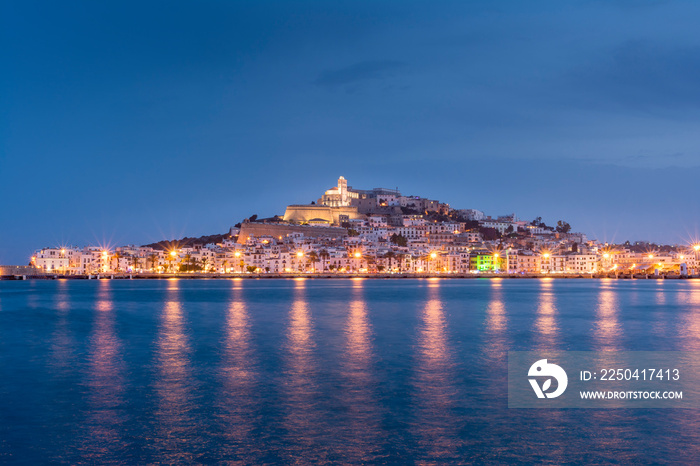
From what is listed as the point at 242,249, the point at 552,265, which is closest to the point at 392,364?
the point at 242,249

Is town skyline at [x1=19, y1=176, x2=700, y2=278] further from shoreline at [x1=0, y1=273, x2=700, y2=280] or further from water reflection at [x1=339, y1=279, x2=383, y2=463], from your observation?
water reflection at [x1=339, y1=279, x2=383, y2=463]

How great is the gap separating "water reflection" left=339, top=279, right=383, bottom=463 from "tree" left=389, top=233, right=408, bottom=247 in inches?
4021

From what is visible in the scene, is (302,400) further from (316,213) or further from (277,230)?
(316,213)

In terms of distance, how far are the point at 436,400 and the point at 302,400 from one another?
2.34 metres

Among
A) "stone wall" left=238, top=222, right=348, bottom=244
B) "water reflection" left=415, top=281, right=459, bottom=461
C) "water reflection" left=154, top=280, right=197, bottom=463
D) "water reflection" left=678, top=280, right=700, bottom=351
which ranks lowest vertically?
"water reflection" left=678, top=280, right=700, bottom=351

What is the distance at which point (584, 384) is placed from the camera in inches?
500

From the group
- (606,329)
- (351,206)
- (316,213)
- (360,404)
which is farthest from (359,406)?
(351,206)

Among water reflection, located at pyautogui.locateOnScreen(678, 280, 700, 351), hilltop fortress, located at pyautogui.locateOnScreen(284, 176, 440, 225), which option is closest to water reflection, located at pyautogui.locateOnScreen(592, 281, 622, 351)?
water reflection, located at pyautogui.locateOnScreen(678, 280, 700, 351)

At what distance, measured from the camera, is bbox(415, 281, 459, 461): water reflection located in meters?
8.72

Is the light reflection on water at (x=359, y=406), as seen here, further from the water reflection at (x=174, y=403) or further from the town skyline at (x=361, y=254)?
the town skyline at (x=361, y=254)

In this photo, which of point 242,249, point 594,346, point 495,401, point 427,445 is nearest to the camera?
point 427,445

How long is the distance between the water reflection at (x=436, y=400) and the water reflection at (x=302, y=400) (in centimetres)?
148

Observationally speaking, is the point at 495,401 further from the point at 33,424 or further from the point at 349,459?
the point at 33,424

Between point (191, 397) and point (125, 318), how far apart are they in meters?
19.9
